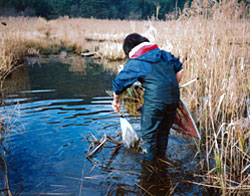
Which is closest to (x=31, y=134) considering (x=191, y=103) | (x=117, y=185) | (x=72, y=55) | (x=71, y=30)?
(x=117, y=185)

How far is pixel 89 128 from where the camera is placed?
4305mm

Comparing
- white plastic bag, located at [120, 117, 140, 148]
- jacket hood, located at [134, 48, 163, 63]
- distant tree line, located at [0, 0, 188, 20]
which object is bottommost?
white plastic bag, located at [120, 117, 140, 148]

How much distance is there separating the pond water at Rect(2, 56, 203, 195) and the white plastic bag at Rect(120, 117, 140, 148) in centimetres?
13

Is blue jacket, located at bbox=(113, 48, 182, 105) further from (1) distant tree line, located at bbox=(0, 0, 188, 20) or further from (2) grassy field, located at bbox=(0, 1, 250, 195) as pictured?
(1) distant tree line, located at bbox=(0, 0, 188, 20)

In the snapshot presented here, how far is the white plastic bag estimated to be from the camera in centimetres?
329

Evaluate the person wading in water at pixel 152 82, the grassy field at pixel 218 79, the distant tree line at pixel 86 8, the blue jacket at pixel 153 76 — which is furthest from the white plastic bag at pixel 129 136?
the distant tree line at pixel 86 8

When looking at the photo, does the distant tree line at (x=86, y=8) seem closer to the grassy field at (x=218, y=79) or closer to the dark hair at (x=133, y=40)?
the grassy field at (x=218, y=79)

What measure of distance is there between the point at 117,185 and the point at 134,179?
0.23 m

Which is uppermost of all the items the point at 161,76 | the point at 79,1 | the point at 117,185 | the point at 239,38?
the point at 79,1

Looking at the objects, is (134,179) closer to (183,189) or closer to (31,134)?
(183,189)

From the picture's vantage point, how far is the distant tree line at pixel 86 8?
29.2 metres

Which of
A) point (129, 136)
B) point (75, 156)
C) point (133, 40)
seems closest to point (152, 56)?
point (133, 40)

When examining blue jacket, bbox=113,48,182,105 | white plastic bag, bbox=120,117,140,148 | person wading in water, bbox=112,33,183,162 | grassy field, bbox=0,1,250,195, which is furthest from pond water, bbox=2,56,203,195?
blue jacket, bbox=113,48,182,105

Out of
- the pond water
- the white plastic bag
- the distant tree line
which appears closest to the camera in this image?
the pond water
